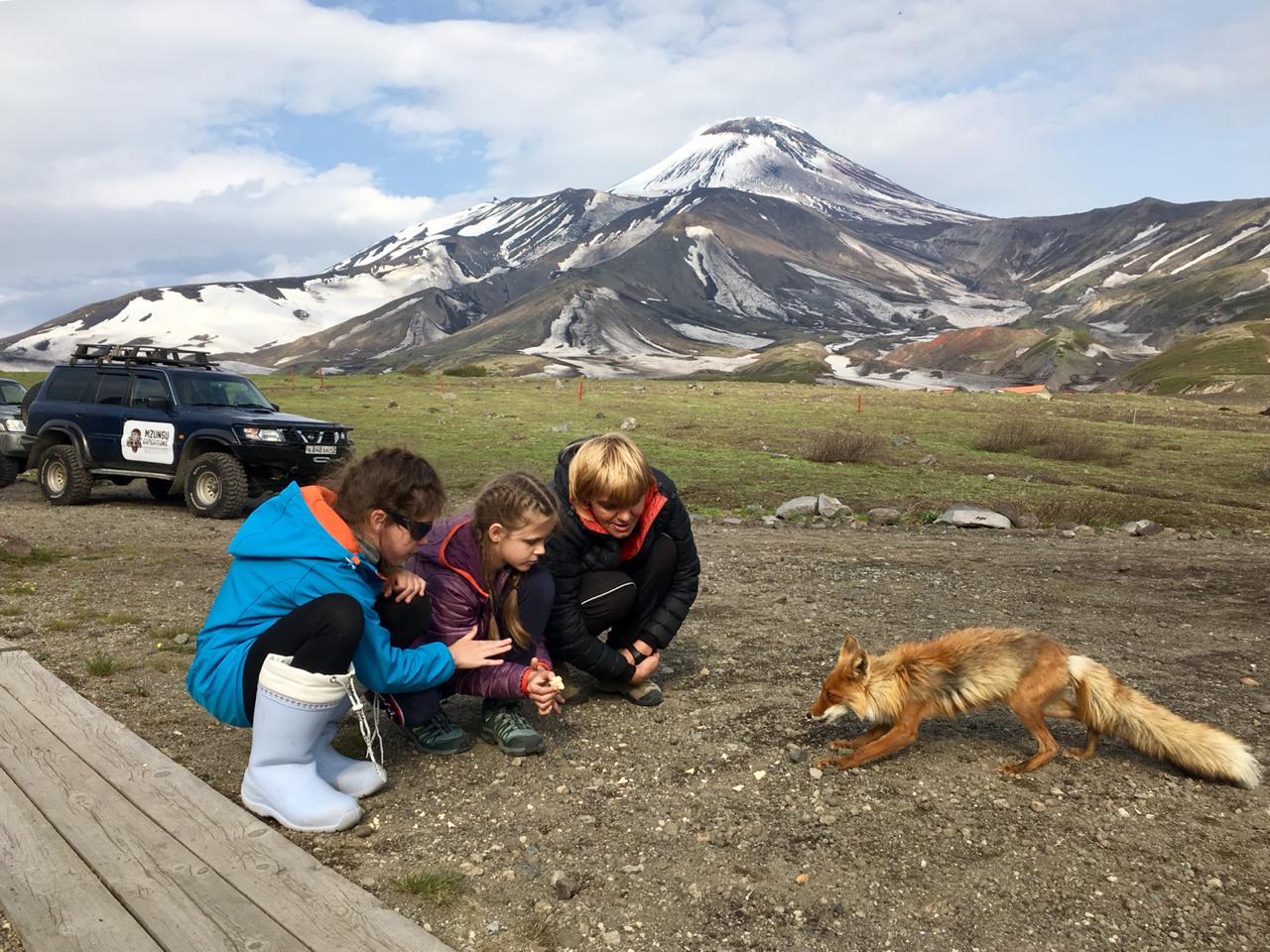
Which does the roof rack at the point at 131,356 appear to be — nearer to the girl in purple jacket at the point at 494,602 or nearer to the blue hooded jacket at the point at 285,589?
the girl in purple jacket at the point at 494,602

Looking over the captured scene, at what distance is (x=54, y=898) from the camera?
3.00 metres

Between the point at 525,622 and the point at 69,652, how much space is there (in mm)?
3516

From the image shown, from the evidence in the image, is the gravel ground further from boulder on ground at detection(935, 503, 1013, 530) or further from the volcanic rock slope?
the volcanic rock slope

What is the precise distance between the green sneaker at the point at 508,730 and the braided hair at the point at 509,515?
1.35 feet

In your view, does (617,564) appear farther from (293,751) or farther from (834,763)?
(293,751)

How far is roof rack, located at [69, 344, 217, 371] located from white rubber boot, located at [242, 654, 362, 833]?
11.8m

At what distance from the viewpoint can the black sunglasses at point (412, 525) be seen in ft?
12.3

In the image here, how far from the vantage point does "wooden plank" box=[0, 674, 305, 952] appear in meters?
2.88

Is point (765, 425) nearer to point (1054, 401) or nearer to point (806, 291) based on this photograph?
point (1054, 401)

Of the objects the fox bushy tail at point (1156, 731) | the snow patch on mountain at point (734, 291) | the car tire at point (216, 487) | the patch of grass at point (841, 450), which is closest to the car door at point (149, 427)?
the car tire at point (216, 487)

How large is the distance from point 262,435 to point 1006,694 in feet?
35.7

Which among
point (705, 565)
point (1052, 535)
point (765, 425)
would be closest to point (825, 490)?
point (1052, 535)

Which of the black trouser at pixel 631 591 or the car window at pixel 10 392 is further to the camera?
the car window at pixel 10 392

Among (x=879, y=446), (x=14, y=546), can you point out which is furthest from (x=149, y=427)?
(x=879, y=446)
